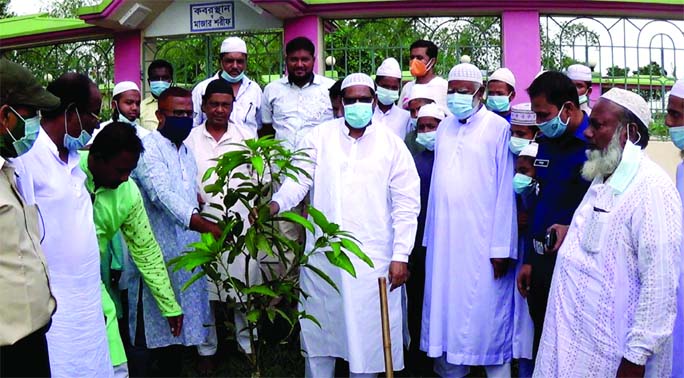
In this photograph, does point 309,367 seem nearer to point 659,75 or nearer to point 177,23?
point 177,23

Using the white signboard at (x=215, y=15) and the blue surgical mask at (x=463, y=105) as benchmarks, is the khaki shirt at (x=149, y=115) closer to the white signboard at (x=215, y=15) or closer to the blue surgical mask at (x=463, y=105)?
the white signboard at (x=215, y=15)

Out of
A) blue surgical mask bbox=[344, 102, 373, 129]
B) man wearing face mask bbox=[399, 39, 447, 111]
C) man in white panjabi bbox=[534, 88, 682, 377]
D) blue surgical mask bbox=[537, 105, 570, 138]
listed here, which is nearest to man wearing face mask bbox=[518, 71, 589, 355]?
blue surgical mask bbox=[537, 105, 570, 138]

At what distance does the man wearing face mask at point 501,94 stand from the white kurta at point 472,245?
1.21 ft

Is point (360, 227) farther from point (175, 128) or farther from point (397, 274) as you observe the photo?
point (175, 128)

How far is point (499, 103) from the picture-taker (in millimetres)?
5352

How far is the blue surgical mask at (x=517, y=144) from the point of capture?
477 centimetres

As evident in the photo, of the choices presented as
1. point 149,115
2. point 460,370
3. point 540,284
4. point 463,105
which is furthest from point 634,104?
point 149,115

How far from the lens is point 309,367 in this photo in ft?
15.8

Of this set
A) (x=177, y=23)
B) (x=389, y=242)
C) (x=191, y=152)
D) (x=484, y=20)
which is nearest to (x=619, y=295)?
(x=389, y=242)

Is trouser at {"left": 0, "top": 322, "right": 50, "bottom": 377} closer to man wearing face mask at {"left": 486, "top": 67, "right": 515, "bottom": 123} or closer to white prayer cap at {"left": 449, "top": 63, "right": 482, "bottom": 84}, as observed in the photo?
white prayer cap at {"left": 449, "top": 63, "right": 482, "bottom": 84}

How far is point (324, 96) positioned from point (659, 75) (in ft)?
12.0

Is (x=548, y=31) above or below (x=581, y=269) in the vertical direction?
above

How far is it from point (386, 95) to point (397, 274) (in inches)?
66.9

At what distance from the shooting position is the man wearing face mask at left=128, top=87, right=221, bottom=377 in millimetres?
4754
